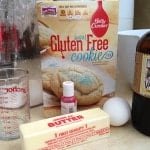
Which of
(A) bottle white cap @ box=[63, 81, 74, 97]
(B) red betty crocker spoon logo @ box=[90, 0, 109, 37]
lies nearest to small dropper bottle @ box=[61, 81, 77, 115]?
(A) bottle white cap @ box=[63, 81, 74, 97]

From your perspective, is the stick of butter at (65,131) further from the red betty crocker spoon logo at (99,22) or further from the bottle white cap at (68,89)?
the red betty crocker spoon logo at (99,22)

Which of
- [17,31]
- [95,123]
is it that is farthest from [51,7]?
[95,123]

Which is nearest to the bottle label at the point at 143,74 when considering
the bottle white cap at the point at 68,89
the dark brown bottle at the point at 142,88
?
the dark brown bottle at the point at 142,88

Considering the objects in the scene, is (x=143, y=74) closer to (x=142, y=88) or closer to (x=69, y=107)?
(x=142, y=88)

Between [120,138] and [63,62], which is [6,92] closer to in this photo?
[63,62]

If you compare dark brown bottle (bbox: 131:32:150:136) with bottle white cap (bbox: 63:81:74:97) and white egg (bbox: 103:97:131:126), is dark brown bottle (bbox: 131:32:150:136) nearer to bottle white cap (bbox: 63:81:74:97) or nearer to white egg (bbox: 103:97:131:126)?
white egg (bbox: 103:97:131:126)
